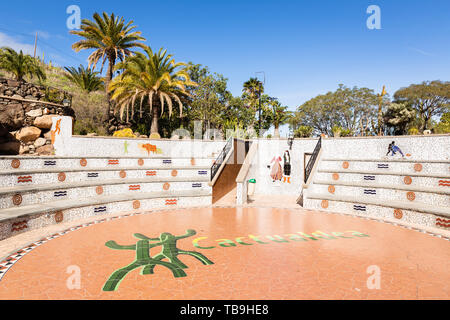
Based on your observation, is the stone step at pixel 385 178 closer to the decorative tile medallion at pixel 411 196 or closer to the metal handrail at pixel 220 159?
the decorative tile medallion at pixel 411 196

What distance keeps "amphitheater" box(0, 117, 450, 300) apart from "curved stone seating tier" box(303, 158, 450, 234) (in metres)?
0.05

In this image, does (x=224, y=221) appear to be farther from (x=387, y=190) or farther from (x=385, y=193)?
(x=387, y=190)

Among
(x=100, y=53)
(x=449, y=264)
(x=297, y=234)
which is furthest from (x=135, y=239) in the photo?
(x=100, y=53)

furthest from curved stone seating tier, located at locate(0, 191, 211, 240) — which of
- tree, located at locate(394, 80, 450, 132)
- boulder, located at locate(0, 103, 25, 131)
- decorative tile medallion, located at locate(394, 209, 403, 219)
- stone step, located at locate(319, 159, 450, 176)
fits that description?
tree, located at locate(394, 80, 450, 132)

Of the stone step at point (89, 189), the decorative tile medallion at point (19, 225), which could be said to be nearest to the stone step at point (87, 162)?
the stone step at point (89, 189)

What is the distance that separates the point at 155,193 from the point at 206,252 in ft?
22.0

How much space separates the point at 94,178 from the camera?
12562 millimetres

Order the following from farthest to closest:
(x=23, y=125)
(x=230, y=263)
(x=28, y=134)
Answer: (x=23, y=125), (x=28, y=134), (x=230, y=263)

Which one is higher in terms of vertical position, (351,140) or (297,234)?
(351,140)

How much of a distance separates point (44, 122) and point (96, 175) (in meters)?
5.58

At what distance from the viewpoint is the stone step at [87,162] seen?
10.4m

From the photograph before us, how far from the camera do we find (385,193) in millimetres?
12117

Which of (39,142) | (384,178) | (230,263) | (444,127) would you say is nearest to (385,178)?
(384,178)
